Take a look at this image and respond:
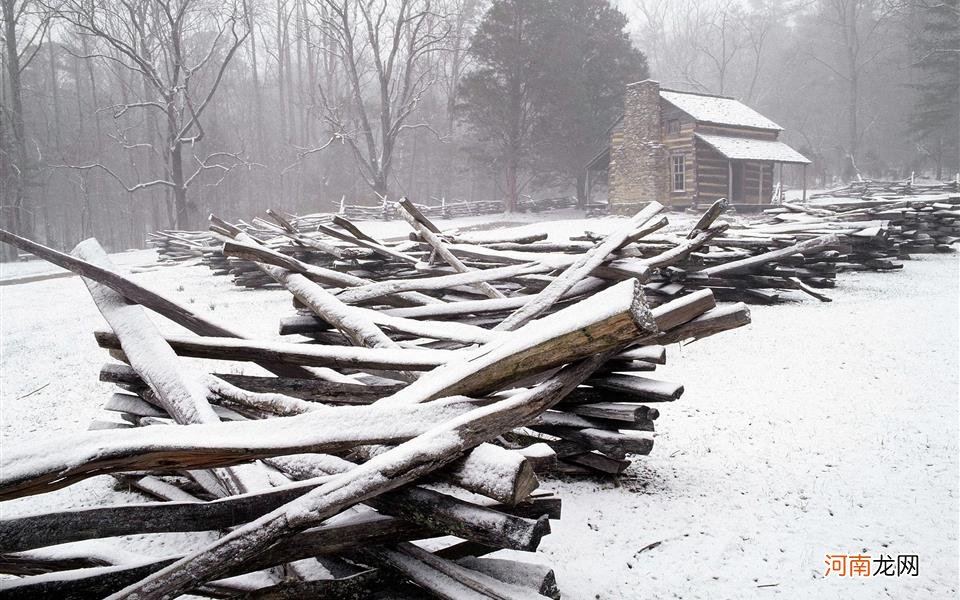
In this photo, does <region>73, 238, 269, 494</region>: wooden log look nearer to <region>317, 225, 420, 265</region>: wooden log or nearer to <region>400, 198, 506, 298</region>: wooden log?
→ <region>400, 198, 506, 298</region>: wooden log

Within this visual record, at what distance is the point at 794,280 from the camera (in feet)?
25.4

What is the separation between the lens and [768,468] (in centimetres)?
324

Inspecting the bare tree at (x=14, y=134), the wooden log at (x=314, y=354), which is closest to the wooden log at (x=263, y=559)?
the wooden log at (x=314, y=354)

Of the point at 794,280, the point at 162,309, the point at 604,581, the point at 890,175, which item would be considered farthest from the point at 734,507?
the point at 890,175

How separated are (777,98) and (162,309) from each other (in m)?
57.9

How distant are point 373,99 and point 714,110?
91.4 ft

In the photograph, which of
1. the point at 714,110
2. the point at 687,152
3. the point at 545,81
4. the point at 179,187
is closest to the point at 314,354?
the point at 179,187

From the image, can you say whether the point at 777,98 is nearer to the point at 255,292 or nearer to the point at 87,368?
the point at 255,292

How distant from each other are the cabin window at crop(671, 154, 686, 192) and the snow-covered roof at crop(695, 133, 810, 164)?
4.81 ft

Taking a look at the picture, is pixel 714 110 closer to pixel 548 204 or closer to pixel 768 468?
pixel 548 204

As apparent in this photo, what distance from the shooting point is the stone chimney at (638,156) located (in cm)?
2633

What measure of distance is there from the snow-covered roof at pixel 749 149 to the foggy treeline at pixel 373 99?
7960mm

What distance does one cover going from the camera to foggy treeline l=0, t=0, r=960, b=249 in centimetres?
2566

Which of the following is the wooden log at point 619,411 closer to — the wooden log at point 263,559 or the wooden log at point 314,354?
the wooden log at point 314,354
